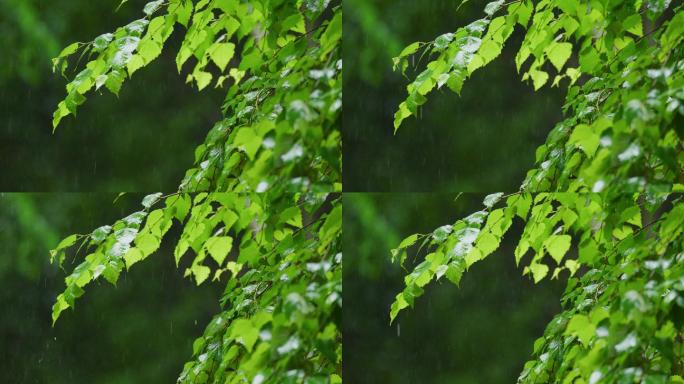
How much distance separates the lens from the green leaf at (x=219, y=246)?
8.43ft

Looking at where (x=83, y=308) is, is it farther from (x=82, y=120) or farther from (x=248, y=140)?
(x=248, y=140)

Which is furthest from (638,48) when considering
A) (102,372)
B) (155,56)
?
(102,372)

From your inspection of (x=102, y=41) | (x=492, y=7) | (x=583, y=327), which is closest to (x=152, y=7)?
(x=102, y=41)

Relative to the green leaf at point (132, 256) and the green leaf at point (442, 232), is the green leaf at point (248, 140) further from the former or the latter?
the green leaf at point (442, 232)

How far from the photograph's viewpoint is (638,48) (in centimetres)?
244

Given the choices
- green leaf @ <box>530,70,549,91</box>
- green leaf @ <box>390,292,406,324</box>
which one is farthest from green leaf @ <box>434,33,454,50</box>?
green leaf @ <box>390,292,406,324</box>

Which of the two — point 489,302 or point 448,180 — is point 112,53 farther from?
point 489,302

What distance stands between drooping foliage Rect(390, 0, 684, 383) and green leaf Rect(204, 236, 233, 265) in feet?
1.68

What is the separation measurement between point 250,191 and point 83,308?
579 millimetres

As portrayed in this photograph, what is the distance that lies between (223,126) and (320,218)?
1.24ft

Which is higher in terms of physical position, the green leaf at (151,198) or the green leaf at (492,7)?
the green leaf at (151,198)

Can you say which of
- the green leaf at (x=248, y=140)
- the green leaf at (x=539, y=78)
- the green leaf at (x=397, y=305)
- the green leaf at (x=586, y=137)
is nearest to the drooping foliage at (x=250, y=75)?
the green leaf at (x=248, y=140)

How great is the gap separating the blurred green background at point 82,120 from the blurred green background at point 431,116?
423 millimetres

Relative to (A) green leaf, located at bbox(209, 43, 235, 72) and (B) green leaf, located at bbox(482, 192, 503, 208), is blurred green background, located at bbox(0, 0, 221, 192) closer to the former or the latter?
(A) green leaf, located at bbox(209, 43, 235, 72)
